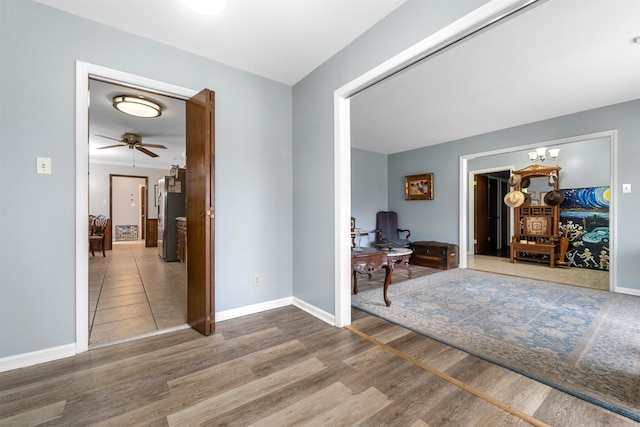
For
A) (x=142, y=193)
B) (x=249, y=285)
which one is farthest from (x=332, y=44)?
(x=142, y=193)

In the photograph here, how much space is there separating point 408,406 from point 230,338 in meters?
1.44

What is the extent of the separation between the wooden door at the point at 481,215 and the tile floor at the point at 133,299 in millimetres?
6873

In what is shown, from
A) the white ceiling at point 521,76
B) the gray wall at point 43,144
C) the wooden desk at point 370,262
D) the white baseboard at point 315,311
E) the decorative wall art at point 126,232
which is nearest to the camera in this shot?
the gray wall at point 43,144

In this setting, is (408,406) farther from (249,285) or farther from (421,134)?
(421,134)

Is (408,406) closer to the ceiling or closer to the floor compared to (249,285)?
closer to the floor

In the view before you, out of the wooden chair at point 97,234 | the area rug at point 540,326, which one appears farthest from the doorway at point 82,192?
the wooden chair at point 97,234

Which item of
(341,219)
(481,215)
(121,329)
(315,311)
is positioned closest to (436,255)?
(481,215)

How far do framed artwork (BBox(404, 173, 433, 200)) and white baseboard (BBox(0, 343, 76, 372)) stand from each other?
226 inches

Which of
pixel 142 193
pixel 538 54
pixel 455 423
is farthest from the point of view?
pixel 142 193

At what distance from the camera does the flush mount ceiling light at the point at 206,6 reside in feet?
5.85

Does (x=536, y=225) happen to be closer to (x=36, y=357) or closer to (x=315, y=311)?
(x=315, y=311)

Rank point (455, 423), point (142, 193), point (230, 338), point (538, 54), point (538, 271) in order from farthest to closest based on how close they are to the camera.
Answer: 1. point (142, 193)
2. point (538, 271)
3. point (538, 54)
4. point (230, 338)
5. point (455, 423)

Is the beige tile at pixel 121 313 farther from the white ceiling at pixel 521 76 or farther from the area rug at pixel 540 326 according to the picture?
the white ceiling at pixel 521 76

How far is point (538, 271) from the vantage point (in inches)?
191
